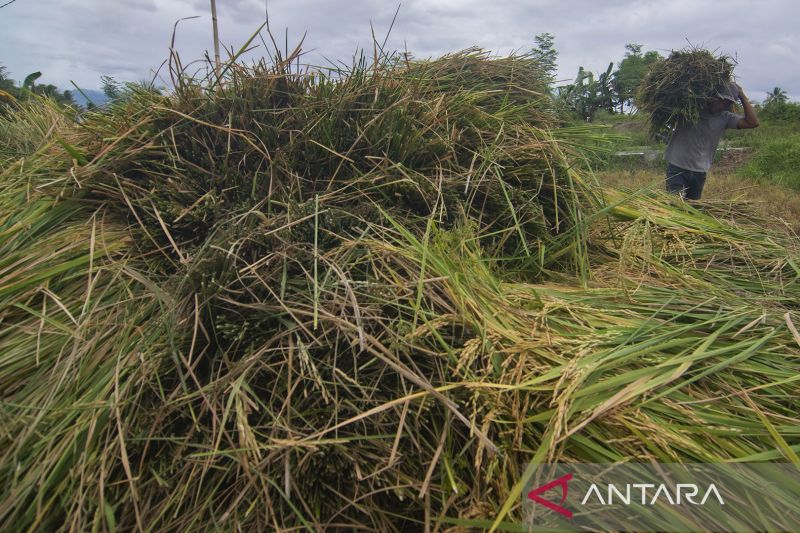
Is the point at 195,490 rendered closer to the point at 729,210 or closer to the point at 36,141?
the point at 36,141

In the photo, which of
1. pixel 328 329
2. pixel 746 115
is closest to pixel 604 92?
pixel 746 115

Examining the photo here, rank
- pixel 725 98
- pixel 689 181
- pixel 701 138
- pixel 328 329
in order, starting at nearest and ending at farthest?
pixel 328 329 < pixel 725 98 < pixel 701 138 < pixel 689 181

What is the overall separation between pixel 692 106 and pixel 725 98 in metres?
0.27

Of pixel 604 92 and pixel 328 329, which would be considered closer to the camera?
pixel 328 329

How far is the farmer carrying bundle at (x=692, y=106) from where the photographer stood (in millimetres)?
4145

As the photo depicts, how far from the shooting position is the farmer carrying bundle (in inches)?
163

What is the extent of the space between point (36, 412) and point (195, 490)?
421 millimetres

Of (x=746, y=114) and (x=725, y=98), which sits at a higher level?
(x=725, y=98)

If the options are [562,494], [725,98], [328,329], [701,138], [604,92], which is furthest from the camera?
[604,92]

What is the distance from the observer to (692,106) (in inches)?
165

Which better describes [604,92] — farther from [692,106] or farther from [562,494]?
[562,494]

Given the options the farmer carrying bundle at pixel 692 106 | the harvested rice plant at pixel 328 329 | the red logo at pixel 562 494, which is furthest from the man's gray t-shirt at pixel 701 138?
the red logo at pixel 562 494

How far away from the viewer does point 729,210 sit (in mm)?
2451

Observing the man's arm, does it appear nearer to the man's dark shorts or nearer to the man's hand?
the man's hand
